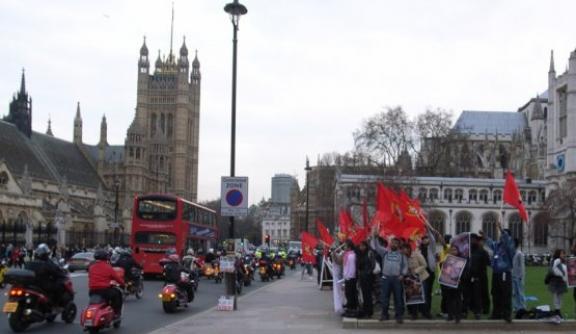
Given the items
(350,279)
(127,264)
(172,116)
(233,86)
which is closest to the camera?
(350,279)

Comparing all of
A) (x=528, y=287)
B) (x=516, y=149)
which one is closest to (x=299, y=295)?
(x=528, y=287)

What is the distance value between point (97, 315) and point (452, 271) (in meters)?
6.34

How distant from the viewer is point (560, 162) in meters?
81.1

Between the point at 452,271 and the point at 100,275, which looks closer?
the point at 100,275

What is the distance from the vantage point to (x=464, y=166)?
90.4 metres

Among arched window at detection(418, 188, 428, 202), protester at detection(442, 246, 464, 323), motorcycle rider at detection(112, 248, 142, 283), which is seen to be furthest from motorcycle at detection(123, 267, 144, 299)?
arched window at detection(418, 188, 428, 202)

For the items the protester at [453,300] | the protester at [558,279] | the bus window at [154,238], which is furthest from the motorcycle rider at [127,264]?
the protester at [558,279]

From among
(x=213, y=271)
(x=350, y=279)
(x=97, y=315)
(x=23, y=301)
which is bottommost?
(x=213, y=271)

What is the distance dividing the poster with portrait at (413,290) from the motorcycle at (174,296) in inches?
237

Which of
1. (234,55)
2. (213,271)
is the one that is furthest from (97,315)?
(213,271)

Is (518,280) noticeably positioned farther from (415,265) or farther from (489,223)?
(489,223)

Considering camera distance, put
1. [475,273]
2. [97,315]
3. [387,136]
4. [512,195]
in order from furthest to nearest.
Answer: [387,136] < [512,195] < [475,273] < [97,315]

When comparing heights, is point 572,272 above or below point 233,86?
below

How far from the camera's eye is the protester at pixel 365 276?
47.6 ft
